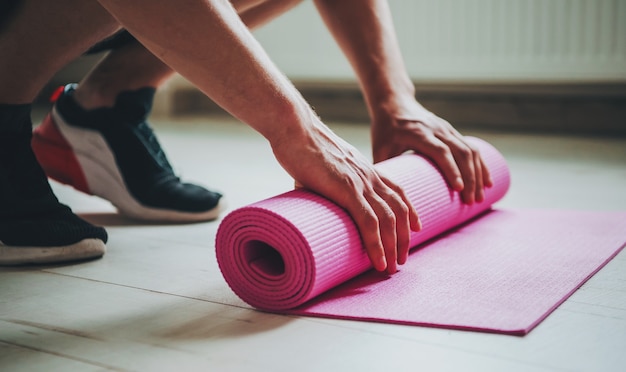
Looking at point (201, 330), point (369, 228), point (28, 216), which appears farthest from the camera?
point (28, 216)

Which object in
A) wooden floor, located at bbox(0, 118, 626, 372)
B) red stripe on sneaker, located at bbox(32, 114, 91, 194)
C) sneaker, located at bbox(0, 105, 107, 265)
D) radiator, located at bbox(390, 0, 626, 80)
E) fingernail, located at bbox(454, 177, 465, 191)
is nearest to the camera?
wooden floor, located at bbox(0, 118, 626, 372)

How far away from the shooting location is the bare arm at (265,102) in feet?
3.37

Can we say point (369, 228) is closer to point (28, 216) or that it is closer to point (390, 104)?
point (390, 104)

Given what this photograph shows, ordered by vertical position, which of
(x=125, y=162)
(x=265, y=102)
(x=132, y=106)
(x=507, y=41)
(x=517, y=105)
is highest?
(x=265, y=102)

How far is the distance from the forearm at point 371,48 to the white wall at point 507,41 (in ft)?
5.20

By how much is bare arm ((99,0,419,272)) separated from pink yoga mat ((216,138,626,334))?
1.4 inches

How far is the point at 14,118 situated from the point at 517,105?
2.45 meters

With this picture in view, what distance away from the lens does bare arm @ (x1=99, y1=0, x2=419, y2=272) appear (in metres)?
1.03

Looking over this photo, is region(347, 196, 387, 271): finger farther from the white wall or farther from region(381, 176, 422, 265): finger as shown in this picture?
the white wall

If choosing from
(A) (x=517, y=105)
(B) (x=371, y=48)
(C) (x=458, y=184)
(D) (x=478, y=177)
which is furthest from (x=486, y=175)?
(A) (x=517, y=105)

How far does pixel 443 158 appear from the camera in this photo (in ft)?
4.65

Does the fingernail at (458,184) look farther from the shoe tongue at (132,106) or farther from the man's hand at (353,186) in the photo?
the shoe tongue at (132,106)

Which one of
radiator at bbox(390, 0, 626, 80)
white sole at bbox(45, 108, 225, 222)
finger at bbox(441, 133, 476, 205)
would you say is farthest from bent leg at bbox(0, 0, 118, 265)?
radiator at bbox(390, 0, 626, 80)

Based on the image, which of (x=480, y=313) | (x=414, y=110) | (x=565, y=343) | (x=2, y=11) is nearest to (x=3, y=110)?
(x=2, y=11)
